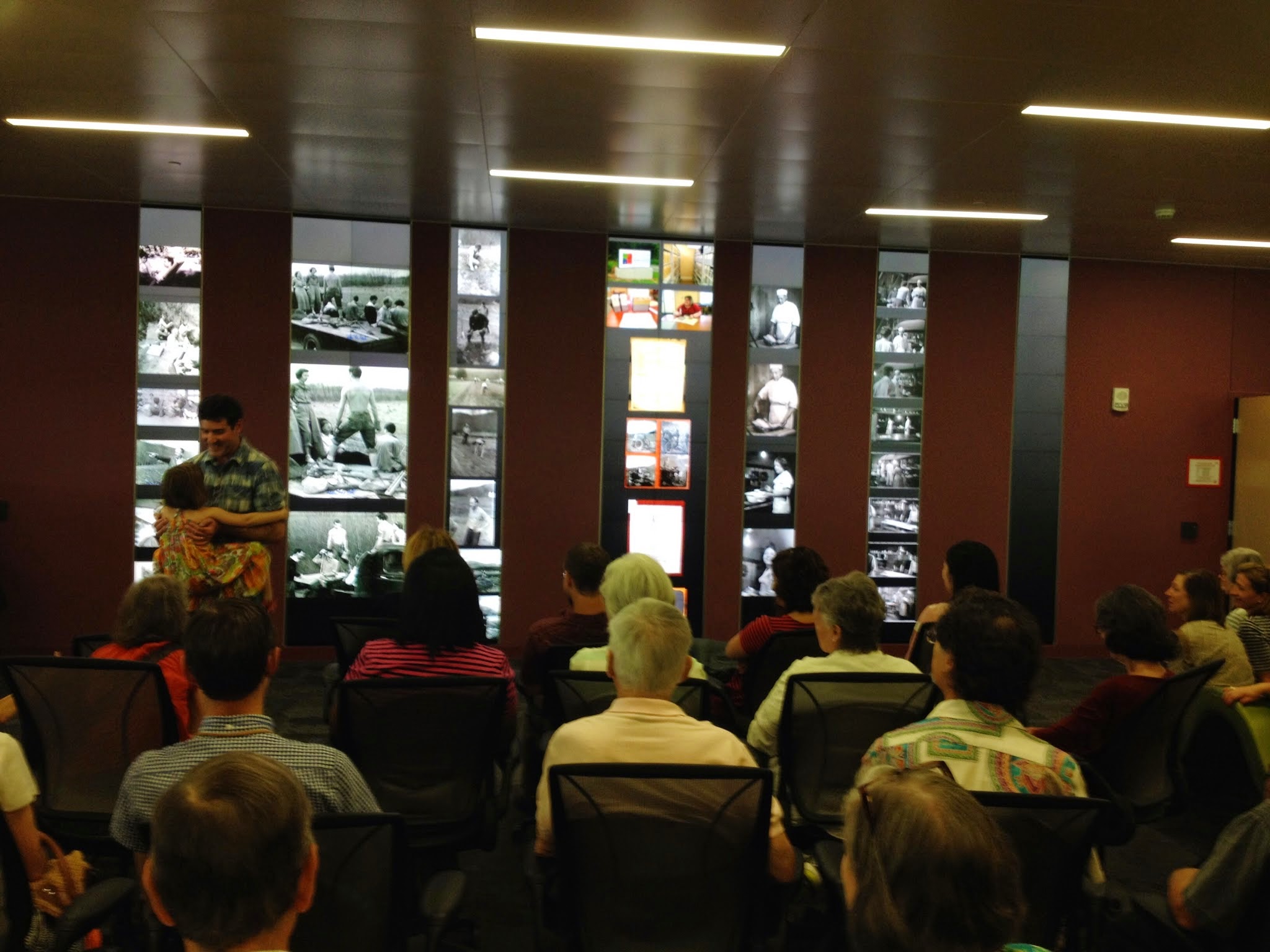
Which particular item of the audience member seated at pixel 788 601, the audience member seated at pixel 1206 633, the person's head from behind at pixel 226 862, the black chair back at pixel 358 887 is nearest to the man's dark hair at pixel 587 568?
the audience member seated at pixel 788 601

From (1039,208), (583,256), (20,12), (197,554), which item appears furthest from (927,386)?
(20,12)

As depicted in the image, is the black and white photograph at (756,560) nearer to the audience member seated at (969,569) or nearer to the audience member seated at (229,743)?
the audience member seated at (969,569)

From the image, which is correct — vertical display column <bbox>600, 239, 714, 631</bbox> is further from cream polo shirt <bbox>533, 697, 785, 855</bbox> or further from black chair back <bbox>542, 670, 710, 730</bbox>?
cream polo shirt <bbox>533, 697, 785, 855</bbox>

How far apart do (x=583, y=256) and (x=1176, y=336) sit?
16.2 ft

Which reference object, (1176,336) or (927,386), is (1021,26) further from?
(1176,336)

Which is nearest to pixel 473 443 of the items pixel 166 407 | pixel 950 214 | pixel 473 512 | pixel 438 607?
pixel 473 512

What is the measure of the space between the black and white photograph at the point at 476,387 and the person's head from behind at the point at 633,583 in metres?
3.99

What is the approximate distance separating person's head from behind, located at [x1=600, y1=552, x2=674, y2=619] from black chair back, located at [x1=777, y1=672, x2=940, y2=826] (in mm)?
778

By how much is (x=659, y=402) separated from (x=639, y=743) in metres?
5.61

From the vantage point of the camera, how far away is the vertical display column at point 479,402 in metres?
7.55

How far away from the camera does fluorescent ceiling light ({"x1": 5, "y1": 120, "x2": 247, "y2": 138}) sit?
5215 millimetres

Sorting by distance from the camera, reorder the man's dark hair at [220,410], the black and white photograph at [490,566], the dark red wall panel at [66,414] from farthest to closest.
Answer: the black and white photograph at [490,566] < the dark red wall panel at [66,414] < the man's dark hair at [220,410]

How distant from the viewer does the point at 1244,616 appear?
4.50 metres

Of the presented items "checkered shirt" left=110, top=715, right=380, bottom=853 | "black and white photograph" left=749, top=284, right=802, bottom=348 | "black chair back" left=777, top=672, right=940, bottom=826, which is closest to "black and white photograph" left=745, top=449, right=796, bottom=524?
"black and white photograph" left=749, top=284, right=802, bottom=348
